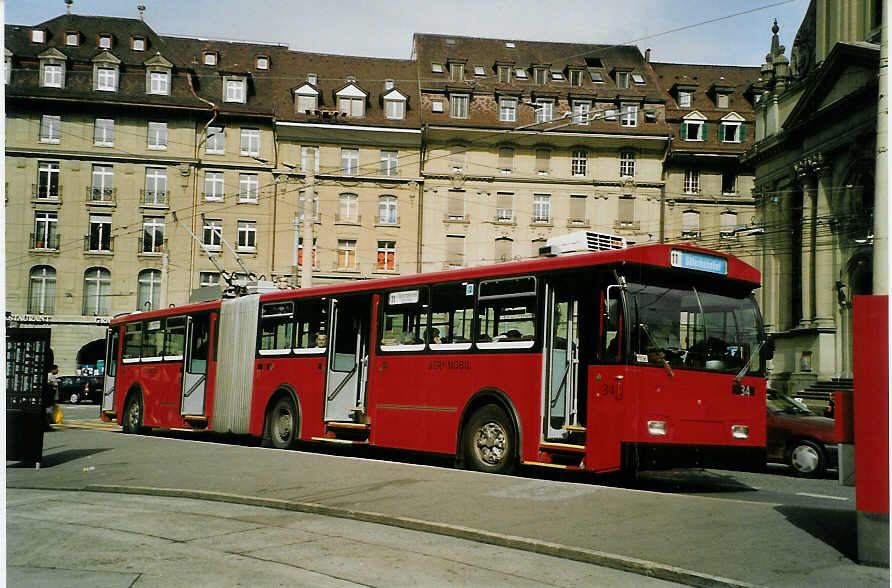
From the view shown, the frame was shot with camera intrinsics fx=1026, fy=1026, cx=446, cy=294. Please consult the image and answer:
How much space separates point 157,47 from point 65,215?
1290cm

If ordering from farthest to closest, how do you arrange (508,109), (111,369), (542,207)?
(508,109) < (542,207) < (111,369)

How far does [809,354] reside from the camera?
4416 centimetres

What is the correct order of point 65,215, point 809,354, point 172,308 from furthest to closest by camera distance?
point 65,215 < point 809,354 < point 172,308

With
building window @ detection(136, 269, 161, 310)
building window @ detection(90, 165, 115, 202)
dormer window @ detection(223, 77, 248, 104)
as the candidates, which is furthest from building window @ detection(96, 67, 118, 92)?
building window @ detection(136, 269, 161, 310)

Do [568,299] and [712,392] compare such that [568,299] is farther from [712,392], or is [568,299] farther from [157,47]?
[157,47]

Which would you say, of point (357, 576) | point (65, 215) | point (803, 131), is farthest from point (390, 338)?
point (65, 215)

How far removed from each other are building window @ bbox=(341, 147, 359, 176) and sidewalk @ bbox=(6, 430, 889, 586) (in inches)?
1628

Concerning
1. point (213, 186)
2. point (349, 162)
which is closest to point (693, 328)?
point (349, 162)

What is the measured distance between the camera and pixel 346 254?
184 ft

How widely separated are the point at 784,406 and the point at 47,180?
42.1 m

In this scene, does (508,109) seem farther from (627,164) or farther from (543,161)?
(627,164)

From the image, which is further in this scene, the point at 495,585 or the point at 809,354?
the point at 809,354

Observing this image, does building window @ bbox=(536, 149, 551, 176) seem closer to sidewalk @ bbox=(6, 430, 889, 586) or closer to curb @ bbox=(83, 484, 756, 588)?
sidewalk @ bbox=(6, 430, 889, 586)

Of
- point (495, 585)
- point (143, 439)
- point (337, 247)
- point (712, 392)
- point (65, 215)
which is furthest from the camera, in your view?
point (337, 247)
